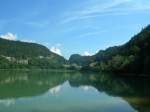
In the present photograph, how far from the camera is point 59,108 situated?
87.1ft

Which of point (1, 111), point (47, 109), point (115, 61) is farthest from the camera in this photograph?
point (115, 61)

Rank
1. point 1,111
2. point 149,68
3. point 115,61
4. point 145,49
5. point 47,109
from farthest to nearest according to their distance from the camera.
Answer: point 115,61, point 145,49, point 149,68, point 47,109, point 1,111

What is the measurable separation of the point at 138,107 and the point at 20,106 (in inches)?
372

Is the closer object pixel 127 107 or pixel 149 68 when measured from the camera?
pixel 127 107

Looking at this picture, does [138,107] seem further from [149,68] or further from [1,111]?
[149,68]

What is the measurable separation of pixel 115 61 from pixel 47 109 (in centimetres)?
9414

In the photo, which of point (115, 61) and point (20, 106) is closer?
point (20, 106)

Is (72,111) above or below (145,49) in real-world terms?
below

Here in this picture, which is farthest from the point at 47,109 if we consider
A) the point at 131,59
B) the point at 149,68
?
the point at 131,59

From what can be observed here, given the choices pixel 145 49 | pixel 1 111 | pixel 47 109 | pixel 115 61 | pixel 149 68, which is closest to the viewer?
pixel 1 111

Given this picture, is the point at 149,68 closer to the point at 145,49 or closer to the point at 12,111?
the point at 145,49

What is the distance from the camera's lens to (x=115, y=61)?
119 meters

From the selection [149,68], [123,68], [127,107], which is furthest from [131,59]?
[127,107]

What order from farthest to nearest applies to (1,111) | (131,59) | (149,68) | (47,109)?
(131,59)
(149,68)
(47,109)
(1,111)
